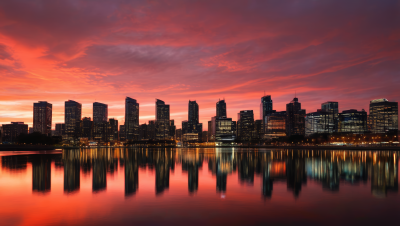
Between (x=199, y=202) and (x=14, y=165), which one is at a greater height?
(x=199, y=202)

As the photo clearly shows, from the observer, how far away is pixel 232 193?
23.1 metres

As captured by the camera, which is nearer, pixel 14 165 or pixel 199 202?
pixel 199 202

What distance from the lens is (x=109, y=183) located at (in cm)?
2845

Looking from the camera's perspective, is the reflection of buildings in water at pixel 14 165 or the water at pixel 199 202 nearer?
the water at pixel 199 202

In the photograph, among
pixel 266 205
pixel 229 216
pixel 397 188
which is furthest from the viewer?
pixel 397 188

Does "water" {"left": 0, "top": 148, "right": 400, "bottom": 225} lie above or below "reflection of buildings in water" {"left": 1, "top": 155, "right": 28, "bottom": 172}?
above

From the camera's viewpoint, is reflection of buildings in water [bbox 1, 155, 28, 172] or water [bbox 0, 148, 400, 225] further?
reflection of buildings in water [bbox 1, 155, 28, 172]

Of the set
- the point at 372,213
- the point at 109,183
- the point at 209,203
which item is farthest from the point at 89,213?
the point at 372,213

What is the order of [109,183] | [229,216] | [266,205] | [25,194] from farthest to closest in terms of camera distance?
[109,183], [25,194], [266,205], [229,216]

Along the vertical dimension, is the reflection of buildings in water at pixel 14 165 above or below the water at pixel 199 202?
below

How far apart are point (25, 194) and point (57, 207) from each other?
6678 millimetres

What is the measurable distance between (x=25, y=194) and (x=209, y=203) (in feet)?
47.2

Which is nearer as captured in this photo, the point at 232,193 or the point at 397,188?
the point at 232,193

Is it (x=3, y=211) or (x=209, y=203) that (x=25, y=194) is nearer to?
(x=3, y=211)
